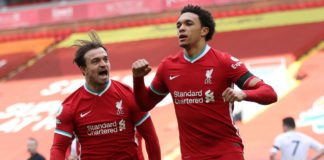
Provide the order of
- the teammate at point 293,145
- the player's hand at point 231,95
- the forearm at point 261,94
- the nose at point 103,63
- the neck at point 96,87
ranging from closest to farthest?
the player's hand at point 231,95
the forearm at point 261,94
the nose at point 103,63
the neck at point 96,87
the teammate at point 293,145

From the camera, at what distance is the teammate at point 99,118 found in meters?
5.77

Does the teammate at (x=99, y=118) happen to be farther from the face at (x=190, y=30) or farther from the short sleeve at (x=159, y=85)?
the face at (x=190, y=30)

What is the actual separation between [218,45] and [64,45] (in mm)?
4501

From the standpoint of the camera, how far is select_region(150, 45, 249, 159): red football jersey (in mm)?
5391

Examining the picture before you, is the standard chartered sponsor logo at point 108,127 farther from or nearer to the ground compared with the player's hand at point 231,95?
nearer to the ground

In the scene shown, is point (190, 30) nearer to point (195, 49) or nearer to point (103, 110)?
point (195, 49)

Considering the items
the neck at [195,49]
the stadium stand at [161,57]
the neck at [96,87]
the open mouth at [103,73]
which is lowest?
the stadium stand at [161,57]

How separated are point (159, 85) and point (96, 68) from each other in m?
0.53

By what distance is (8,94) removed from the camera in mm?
16875

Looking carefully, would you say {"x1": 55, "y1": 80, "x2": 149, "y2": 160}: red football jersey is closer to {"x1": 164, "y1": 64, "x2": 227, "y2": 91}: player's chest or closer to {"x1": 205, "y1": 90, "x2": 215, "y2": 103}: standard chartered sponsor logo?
{"x1": 164, "y1": 64, "x2": 227, "y2": 91}: player's chest

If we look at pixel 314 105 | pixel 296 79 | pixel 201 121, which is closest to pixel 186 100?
pixel 201 121

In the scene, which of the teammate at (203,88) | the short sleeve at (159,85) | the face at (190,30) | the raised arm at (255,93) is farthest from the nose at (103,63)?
the raised arm at (255,93)

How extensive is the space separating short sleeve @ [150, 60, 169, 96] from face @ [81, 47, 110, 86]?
0.40 meters

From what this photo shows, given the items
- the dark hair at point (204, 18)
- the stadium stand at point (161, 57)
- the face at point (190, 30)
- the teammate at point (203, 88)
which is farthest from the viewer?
the stadium stand at point (161, 57)
